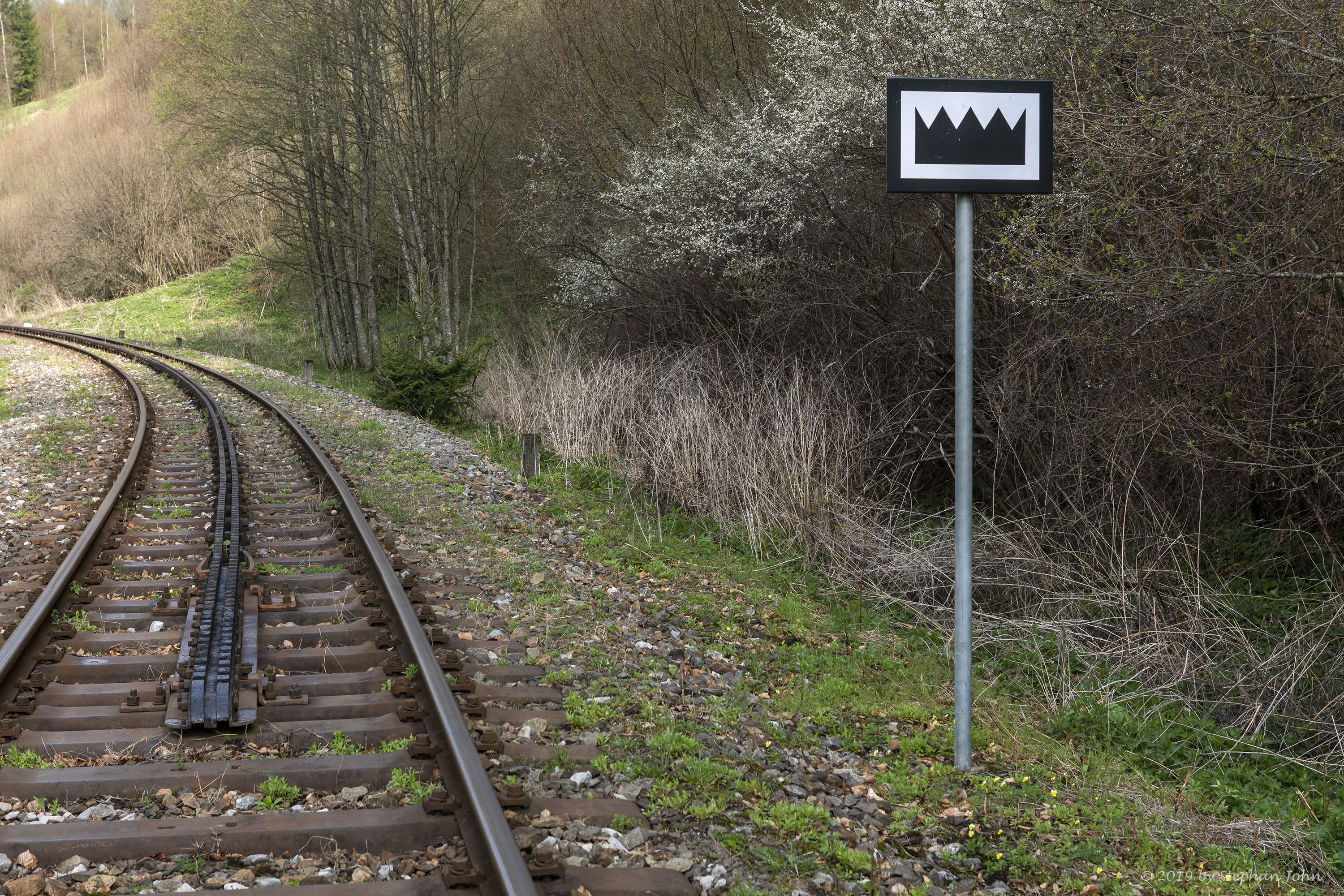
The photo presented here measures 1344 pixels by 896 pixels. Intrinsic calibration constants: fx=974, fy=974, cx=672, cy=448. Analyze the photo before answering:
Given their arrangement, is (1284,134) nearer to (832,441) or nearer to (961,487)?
(961,487)

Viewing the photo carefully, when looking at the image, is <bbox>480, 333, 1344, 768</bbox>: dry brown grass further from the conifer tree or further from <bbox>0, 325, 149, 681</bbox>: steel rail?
the conifer tree

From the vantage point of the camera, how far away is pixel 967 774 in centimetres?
407

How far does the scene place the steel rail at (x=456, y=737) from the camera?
2.88 meters

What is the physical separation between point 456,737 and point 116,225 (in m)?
43.0

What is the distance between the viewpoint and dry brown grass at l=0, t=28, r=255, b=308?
38.8m

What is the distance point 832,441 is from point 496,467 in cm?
389

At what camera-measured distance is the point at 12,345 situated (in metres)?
26.0

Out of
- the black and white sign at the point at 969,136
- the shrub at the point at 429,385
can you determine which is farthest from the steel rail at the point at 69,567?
the black and white sign at the point at 969,136

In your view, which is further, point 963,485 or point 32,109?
point 32,109

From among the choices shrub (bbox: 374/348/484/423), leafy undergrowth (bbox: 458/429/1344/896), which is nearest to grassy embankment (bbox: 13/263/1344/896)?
leafy undergrowth (bbox: 458/429/1344/896)

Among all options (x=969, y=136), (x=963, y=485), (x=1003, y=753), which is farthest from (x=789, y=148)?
(x=1003, y=753)

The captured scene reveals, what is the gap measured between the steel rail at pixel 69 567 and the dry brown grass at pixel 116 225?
98.7ft

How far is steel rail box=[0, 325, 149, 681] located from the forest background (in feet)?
14.8

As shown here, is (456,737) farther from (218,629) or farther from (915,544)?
(915,544)
